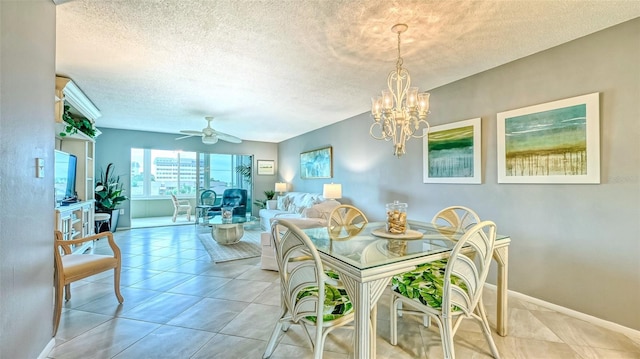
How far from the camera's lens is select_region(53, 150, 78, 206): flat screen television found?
323 cm

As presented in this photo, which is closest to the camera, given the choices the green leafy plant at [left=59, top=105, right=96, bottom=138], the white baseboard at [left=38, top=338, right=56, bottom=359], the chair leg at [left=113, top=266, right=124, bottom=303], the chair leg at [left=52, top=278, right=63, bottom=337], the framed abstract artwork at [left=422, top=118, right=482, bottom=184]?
the white baseboard at [left=38, top=338, right=56, bottom=359]

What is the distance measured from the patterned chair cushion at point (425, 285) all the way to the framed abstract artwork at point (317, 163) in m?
3.72

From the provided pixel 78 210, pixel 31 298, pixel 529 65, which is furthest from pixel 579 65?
pixel 78 210

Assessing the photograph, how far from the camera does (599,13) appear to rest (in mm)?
1891

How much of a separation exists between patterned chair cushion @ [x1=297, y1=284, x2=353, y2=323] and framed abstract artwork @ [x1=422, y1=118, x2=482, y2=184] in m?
2.21

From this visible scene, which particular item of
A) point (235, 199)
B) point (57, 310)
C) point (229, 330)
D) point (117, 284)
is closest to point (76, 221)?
point (117, 284)

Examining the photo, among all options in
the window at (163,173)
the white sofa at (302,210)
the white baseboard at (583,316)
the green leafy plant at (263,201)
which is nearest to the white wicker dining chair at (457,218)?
the white baseboard at (583,316)

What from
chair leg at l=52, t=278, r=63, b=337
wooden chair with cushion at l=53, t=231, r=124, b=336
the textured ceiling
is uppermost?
the textured ceiling

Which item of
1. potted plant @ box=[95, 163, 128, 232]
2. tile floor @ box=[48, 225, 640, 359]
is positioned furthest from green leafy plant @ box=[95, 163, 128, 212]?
tile floor @ box=[48, 225, 640, 359]

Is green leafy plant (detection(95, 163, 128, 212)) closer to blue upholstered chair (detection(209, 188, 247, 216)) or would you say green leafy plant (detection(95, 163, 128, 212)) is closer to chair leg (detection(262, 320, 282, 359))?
blue upholstered chair (detection(209, 188, 247, 216))

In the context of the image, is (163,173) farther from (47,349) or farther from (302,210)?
(47,349)

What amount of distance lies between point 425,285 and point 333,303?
66cm

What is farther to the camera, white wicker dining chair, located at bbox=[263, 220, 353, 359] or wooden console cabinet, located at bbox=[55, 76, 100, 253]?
wooden console cabinet, located at bbox=[55, 76, 100, 253]

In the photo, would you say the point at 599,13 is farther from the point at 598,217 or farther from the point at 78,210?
the point at 78,210
